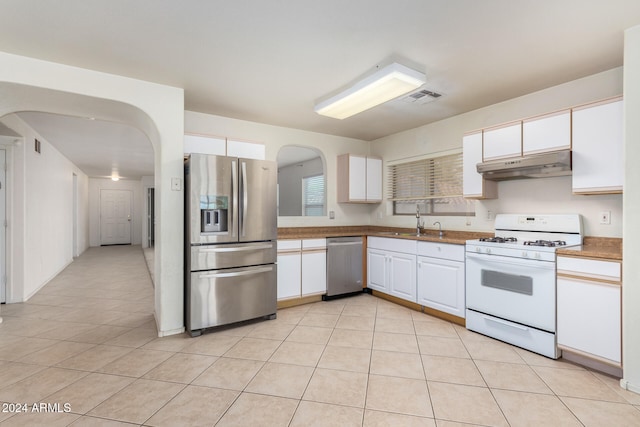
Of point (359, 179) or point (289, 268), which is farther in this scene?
point (359, 179)

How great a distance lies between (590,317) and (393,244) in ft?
6.73

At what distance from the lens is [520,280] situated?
105 inches

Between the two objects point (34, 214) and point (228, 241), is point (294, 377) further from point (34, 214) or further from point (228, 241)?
point (34, 214)

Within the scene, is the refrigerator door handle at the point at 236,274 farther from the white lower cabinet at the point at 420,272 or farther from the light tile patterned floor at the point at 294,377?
the white lower cabinet at the point at 420,272

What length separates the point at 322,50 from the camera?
7.70 feet

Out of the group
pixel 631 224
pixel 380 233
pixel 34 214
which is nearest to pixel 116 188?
pixel 34 214

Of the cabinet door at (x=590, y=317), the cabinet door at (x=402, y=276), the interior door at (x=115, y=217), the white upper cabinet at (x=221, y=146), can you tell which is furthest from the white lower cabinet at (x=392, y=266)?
the interior door at (x=115, y=217)

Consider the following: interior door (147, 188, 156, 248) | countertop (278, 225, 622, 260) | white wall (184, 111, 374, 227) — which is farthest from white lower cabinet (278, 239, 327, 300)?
interior door (147, 188, 156, 248)

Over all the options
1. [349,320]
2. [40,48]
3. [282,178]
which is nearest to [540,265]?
[349,320]

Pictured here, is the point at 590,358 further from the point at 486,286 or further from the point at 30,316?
the point at 30,316

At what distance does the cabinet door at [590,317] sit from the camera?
216 cm

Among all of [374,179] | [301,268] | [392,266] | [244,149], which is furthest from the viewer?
[374,179]

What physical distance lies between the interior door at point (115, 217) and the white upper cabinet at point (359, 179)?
9055 millimetres

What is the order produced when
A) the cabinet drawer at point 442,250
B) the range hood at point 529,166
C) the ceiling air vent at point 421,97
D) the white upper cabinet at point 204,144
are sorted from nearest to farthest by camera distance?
1. the range hood at point 529,166
2. the ceiling air vent at point 421,97
3. the cabinet drawer at point 442,250
4. the white upper cabinet at point 204,144
